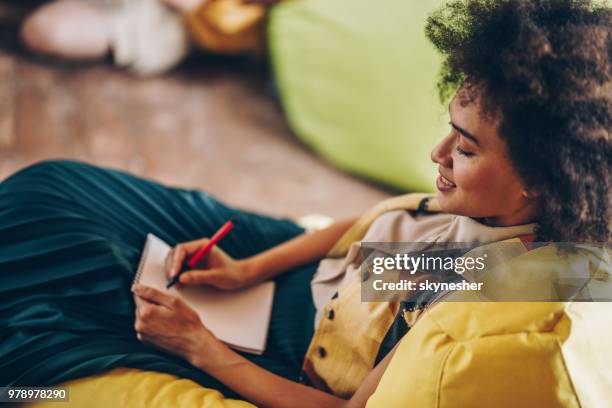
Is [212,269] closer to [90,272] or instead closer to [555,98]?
[90,272]

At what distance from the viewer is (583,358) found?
753 millimetres

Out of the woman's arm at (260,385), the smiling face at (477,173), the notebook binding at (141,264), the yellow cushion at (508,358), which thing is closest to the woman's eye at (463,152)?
the smiling face at (477,173)

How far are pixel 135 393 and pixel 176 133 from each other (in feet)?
4.65

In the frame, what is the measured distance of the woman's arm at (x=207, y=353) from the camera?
3.18 feet

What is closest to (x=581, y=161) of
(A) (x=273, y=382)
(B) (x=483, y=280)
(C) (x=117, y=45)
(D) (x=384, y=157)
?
(B) (x=483, y=280)

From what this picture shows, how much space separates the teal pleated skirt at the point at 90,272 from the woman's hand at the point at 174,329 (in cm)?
2

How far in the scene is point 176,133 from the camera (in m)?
2.22

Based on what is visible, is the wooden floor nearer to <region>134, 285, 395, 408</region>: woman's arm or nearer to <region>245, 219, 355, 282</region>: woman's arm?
<region>245, 219, 355, 282</region>: woman's arm

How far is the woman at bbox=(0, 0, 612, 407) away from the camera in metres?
0.79

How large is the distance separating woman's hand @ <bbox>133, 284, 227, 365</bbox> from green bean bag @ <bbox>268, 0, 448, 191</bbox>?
33.3 inches

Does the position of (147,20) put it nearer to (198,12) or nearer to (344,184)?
(198,12)

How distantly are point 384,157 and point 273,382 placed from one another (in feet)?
3.48

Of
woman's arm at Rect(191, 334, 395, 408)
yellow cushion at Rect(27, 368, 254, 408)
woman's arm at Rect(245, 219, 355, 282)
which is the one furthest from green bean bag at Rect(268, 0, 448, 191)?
yellow cushion at Rect(27, 368, 254, 408)

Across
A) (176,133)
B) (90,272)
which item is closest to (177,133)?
(176,133)
